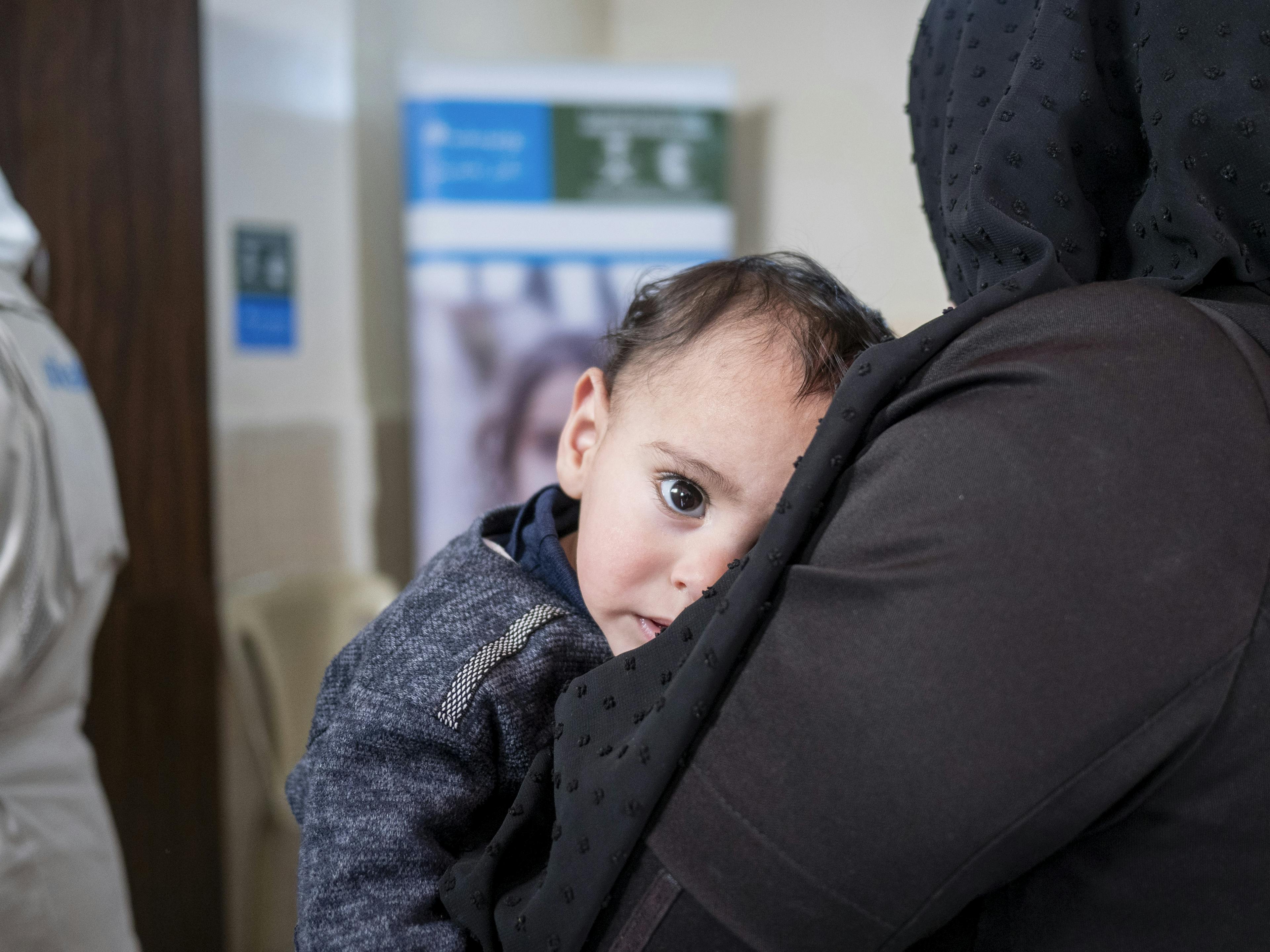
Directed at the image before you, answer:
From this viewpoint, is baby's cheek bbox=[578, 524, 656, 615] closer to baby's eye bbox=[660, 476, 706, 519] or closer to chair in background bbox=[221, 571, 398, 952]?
baby's eye bbox=[660, 476, 706, 519]

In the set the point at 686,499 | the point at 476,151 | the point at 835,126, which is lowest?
the point at 686,499

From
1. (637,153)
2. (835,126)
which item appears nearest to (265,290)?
(637,153)

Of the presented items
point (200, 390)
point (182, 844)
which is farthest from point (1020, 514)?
point (182, 844)

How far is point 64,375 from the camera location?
1.90 meters

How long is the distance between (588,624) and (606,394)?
25 cm

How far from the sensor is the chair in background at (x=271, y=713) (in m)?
2.80

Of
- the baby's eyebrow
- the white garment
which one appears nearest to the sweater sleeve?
the baby's eyebrow

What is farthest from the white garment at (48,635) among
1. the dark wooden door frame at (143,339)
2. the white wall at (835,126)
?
the white wall at (835,126)

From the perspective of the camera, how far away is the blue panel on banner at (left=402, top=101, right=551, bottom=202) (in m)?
3.35

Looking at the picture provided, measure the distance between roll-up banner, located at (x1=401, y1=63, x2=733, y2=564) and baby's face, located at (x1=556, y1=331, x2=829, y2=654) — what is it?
7.93 ft

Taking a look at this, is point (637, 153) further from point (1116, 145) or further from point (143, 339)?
point (1116, 145)

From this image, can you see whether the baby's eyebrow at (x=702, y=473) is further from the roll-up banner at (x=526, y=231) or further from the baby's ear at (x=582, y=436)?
the roll-up banner at (x=526, y=231)

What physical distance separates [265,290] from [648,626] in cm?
291

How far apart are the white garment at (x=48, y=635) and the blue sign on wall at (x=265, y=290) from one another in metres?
1.40
